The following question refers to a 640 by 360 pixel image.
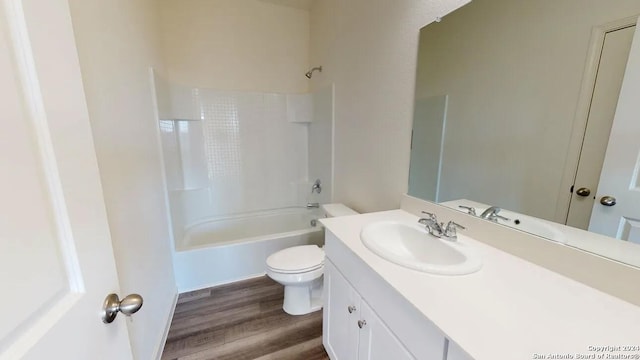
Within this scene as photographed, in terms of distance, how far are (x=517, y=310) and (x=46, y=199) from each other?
1056mm

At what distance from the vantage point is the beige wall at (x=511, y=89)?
84cm

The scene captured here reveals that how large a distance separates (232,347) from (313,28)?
296 cm

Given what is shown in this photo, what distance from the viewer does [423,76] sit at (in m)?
1.36

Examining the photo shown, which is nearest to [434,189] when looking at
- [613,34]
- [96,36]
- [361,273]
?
[361,273]

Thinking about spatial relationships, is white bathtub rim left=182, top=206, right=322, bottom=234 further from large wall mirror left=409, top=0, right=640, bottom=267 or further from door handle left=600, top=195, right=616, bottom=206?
door handle left=600, top=195, right=616, bottom=206

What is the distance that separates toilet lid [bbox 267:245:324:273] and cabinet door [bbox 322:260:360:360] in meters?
0.37

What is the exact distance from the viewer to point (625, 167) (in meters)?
0.75

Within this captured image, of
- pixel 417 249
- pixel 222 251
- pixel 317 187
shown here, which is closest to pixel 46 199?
pixel 417 249

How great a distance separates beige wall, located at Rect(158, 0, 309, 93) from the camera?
2375 millimetres

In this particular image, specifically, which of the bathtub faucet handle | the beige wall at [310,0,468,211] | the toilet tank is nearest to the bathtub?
the bathtub faucet handle

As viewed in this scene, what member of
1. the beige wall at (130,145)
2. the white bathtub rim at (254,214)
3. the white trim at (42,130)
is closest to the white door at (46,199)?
the white trim at (42,130)

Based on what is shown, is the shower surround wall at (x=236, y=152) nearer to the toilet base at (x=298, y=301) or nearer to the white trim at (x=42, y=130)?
the toilet base at (x=298, y=301)

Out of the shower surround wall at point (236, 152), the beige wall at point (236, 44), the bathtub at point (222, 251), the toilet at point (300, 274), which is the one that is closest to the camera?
the toilet at point (300, 274)

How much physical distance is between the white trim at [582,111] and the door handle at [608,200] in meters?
0.08
